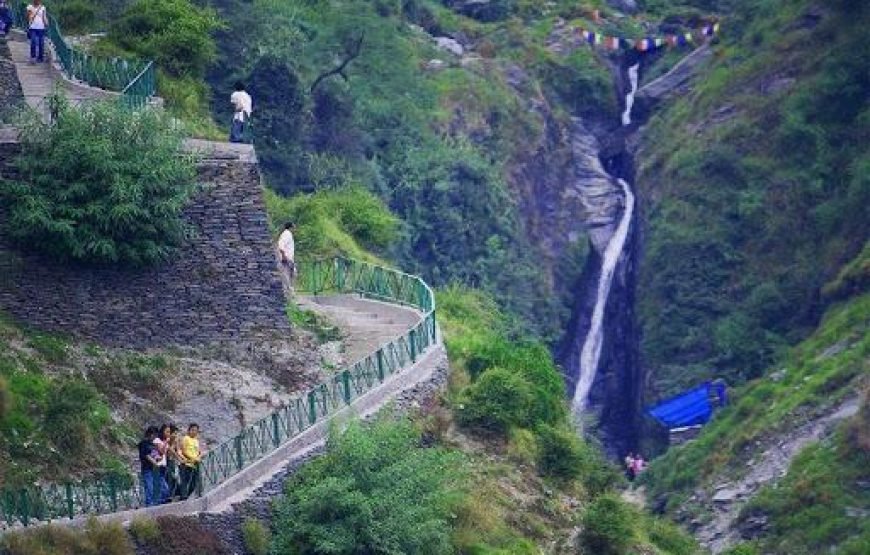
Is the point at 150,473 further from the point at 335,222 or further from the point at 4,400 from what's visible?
the point at 335,222

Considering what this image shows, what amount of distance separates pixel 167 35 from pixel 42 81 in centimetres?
605

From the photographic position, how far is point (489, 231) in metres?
83.8

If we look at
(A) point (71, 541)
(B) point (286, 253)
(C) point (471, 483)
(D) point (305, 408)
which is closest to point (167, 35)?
A: (B) point (286, 253)

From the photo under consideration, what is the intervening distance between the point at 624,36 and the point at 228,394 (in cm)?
5151

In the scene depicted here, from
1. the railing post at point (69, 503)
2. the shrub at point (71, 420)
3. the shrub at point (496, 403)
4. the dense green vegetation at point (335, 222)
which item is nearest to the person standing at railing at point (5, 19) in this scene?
the dense green vegetation at point (335, 222)

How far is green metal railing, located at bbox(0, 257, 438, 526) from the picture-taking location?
4341 cm

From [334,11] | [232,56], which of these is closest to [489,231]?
[334,11]

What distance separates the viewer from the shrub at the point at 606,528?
5294 cm

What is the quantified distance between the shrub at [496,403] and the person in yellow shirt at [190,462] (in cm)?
984

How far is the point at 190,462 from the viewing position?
45.2m

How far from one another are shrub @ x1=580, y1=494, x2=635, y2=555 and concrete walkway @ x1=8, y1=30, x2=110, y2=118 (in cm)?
1138

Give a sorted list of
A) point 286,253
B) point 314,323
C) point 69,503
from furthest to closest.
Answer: point 286,253 → point 314,323 → point 69,503

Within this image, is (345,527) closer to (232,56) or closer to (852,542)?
(852,542)

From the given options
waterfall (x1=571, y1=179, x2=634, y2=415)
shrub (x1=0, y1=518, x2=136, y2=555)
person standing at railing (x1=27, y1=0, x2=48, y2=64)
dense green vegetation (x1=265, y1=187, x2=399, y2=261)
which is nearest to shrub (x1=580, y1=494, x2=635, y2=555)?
dense green vegetation (x1=265, y1=187, x2=399, y2=261)
